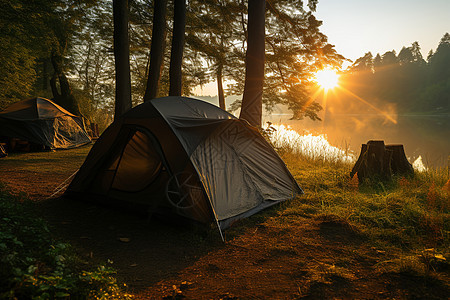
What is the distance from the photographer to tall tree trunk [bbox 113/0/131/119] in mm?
8578

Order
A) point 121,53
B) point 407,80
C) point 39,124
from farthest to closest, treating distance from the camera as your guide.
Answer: point 407,80, point 39,124, point 121,53

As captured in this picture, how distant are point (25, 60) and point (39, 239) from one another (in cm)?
1532

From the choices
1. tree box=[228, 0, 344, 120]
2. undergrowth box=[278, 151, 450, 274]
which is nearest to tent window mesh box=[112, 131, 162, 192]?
undergrowth box=[278, 151, 450, 274]

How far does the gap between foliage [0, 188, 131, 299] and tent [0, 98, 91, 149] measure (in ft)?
29.1

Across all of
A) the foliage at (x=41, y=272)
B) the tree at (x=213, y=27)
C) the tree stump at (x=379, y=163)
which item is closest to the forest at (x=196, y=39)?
the tree at (x=213, y=27)

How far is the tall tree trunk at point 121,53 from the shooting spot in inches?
338

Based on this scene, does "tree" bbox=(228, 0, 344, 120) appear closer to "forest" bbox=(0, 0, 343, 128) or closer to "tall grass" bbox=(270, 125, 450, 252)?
"forest" bbox=(0, 0, 343, 128)

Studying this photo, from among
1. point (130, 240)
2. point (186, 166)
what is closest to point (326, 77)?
point (186, 166)

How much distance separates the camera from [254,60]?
7379mm

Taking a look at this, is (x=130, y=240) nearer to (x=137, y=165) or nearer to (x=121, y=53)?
(x=137, y=165)

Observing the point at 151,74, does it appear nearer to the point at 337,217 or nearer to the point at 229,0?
the point at 229,0

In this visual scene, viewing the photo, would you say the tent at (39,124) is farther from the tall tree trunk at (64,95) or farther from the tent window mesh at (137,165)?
the tent window mesh at (137,165)

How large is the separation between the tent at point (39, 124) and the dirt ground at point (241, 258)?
23.8 feet

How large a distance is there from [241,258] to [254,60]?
5912 mm
